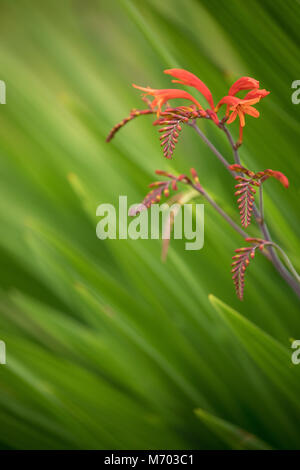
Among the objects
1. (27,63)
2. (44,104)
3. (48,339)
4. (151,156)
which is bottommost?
(48,339)

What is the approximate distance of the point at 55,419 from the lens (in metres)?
0.48

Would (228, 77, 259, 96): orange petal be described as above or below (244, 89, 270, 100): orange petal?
above

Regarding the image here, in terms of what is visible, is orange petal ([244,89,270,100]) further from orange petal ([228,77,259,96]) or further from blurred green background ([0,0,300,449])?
blurred green background ([0,0,300,449])

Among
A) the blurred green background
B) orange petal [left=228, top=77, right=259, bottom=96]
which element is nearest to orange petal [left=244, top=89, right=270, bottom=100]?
orange petal [left=228, top=77, right=259, bottom=96]

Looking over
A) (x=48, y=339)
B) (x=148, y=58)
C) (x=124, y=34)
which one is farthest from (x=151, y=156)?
(x=124, y=34)

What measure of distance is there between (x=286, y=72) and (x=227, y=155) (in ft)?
0.23

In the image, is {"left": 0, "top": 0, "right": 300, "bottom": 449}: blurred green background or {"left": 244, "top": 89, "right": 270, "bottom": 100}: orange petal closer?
{"left": 244, "top": 89, "right": 270, "bottom": 100}: orange petal

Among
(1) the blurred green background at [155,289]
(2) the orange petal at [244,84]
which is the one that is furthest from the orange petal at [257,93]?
(1) the blurred green background at [155,289]

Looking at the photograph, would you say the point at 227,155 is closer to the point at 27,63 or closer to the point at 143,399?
the point at 143,399

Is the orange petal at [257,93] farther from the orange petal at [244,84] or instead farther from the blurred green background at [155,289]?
the blurred green background at [155,289]

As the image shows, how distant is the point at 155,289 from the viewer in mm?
486

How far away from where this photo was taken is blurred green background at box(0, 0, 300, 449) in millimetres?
375

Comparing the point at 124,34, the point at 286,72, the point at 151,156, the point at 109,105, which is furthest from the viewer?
the point at 124,34

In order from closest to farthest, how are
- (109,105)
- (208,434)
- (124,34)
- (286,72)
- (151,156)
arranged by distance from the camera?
(286,72)
(208,434)
(151,156)
(109,105)
(124,34)
